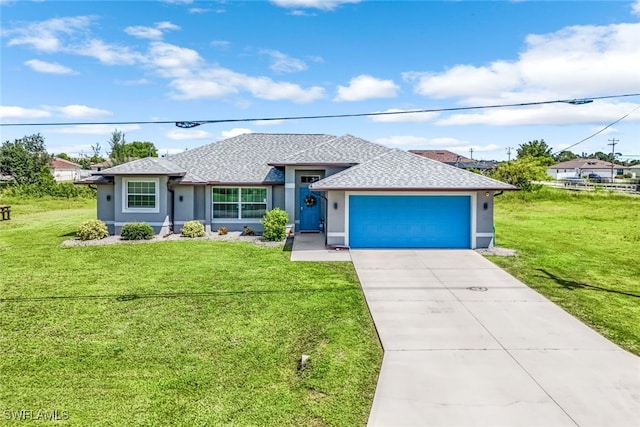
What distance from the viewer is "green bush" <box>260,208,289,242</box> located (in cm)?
1748

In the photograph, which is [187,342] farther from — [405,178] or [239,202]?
[239,202]

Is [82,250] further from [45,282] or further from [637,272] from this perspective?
[637,272]

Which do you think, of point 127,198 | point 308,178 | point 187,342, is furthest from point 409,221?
point 127,198

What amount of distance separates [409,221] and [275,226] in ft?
18.0

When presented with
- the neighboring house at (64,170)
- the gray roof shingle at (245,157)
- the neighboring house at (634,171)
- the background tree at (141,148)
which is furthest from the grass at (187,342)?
the neighboring house at (634,171)

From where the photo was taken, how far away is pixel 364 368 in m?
6.25

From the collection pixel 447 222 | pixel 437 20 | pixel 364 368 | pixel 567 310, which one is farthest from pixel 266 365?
pixel 437 20

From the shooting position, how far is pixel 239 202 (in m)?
19.8

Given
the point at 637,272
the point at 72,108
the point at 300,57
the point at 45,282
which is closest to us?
the point at 45,282

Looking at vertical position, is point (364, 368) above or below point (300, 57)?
below

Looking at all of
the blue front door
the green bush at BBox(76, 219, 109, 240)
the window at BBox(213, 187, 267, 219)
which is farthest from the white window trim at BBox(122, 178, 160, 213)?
the blue front door

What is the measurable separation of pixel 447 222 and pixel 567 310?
7.43m

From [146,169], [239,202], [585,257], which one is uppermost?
[146,169]

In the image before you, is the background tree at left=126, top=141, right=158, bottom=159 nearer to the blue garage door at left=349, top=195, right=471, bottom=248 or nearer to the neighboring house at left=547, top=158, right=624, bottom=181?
the blue garage door at left=349, top=195, right=471, bottom=248
